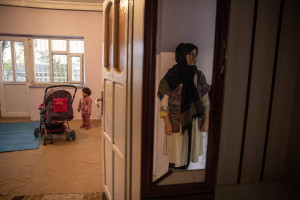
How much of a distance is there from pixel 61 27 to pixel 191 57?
516 cm

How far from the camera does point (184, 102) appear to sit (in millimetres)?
1117

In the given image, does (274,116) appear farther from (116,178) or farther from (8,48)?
(8,48)

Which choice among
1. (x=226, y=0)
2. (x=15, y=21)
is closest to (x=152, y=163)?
(x=226, y=0)

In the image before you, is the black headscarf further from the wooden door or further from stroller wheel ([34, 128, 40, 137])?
stroller wheel ([34, 128, 40, 137])

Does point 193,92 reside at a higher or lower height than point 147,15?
lower

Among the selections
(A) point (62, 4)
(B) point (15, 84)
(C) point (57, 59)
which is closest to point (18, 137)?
(B) point (15, 84)

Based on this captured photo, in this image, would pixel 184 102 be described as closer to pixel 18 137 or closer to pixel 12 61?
pixel 18 137

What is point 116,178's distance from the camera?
174 cm

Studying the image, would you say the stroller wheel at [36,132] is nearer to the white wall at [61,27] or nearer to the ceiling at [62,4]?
the white wall at [61,27]

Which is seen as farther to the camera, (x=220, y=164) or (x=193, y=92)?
(x=220, y=164)

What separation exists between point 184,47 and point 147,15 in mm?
238

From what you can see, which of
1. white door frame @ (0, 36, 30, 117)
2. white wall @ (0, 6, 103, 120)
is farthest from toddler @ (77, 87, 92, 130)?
white door frame @ (0, 36, 30, 117)

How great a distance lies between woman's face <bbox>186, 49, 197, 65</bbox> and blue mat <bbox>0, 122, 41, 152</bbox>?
3.65 m

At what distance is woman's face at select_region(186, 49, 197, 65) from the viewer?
3.62ft
